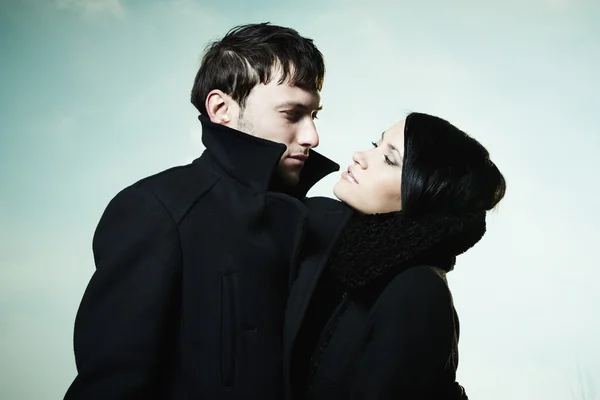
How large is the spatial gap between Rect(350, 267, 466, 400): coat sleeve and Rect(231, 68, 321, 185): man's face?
0.61 m

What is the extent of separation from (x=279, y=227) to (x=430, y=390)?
719 mm

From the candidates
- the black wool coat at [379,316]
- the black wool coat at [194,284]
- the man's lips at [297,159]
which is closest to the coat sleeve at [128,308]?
the black wool coat at [194,284]

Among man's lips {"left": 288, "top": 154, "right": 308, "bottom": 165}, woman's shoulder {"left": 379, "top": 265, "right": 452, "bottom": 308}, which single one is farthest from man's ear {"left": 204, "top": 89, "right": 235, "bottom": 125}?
woman's shoulder {"left": 379, "top": 265, "right": 452, "bottom": 308}

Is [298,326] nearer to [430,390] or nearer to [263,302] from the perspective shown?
[263,302]

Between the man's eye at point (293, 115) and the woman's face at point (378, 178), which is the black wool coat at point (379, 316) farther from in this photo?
the man's eye at point (293, 115)

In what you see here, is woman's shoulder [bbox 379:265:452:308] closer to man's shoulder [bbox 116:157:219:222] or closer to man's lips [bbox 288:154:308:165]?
man's lips [bbox 288:154:308:165]

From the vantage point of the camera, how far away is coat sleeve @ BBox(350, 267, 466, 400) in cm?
167

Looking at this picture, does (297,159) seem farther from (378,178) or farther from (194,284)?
(194,284)

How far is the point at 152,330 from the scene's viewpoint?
1562 millimetres

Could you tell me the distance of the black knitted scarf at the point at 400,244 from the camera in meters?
1.87

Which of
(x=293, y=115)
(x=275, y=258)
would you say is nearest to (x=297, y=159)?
(x=293, y=115)

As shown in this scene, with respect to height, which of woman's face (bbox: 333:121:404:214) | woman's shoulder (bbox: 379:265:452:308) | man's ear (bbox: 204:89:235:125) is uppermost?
man's ear (bbox: 204:89:235:125)

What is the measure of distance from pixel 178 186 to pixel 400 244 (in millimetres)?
784

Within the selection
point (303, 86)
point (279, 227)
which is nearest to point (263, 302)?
point (279, 227)
